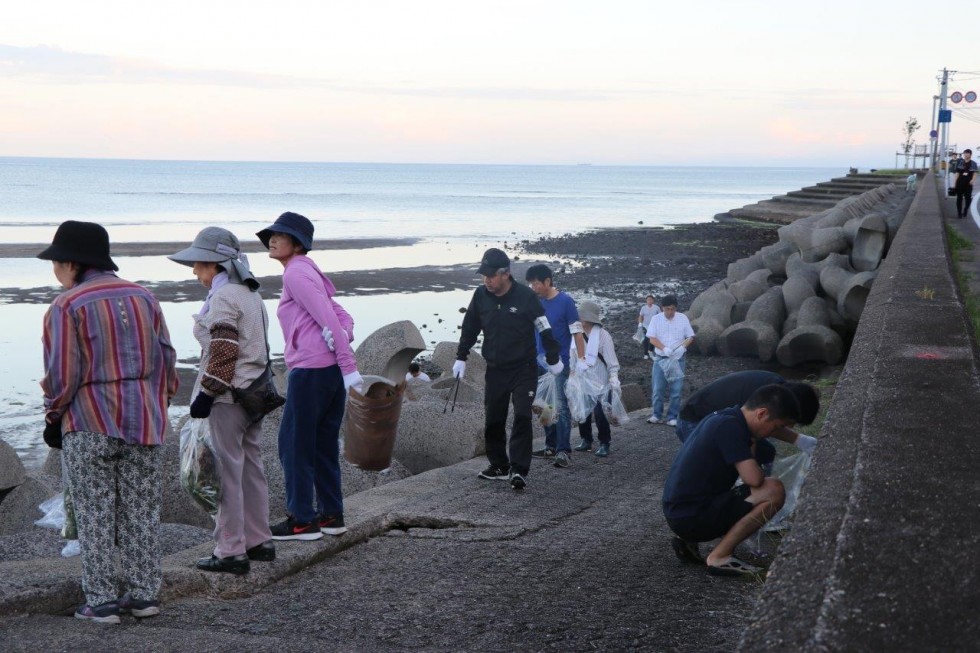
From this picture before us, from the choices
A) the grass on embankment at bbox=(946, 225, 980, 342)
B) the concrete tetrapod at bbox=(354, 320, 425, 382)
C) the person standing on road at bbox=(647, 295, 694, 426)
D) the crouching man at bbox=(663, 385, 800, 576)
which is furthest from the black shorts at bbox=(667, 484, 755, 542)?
the concrete tetrapod at bbox=(354, 320, 425, 382)

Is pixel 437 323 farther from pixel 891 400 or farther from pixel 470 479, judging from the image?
pixel 891 400

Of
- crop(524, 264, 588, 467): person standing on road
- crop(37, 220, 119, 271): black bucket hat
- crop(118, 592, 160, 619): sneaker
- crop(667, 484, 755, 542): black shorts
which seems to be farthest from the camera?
crop(524, 264, 588, 467): person standing on road

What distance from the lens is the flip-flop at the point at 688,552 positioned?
584 cm

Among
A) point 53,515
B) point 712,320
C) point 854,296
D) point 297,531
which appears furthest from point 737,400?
point 712,320

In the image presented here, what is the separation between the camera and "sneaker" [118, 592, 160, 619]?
189 inches

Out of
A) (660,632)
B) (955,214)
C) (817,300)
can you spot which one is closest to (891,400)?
(660,632)

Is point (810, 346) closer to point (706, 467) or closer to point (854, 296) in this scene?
point (854, 296)

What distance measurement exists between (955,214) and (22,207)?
62328mm

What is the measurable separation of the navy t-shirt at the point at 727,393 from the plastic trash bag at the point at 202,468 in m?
2.99

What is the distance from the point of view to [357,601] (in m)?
5.18

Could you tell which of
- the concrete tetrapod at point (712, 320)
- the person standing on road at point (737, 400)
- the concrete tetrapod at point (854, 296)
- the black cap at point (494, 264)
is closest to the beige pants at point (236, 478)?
the person standing on road at point (737, 400)

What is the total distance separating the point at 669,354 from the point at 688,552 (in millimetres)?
6441

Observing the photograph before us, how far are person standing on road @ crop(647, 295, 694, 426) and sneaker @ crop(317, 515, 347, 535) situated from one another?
21.6 ft

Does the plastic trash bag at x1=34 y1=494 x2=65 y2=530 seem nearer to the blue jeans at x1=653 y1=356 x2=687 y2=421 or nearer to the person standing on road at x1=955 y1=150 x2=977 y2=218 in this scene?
the blue jeans at x1=653 y1=356 x2=687 y2=421
